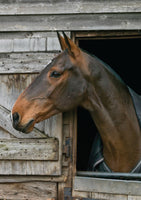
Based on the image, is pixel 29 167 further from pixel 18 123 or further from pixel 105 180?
pixel 105 180

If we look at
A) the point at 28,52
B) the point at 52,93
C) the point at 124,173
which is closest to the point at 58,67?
the point at 52,93

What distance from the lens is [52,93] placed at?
2842 millimetres

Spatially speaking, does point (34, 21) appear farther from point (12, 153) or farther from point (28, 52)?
point (12, 153)

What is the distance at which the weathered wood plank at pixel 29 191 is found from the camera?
3156mm

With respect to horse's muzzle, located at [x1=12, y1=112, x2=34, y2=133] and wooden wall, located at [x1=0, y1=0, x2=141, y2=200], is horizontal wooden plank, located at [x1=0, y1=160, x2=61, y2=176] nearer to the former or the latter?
wooden wall, located at [x1=0, y1=0, x2=141, y2=200]

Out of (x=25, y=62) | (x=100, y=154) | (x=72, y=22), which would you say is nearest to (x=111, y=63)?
(x=72, y=22)

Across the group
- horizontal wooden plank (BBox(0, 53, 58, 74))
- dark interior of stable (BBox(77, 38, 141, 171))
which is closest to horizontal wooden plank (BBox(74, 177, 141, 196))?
horizontal wooden plank (BBox(0, 53, 58, 74))

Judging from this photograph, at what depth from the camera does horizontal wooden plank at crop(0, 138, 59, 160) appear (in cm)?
309

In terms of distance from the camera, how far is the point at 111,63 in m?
5.78

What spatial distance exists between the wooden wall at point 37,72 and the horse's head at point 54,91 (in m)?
0.30

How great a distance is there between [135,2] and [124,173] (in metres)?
1.77

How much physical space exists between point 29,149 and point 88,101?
78 cm

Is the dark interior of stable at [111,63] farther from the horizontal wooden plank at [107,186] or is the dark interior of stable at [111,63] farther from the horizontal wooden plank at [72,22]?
the horizontal wooden plank at [107,186]

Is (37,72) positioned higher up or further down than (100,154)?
higher up
